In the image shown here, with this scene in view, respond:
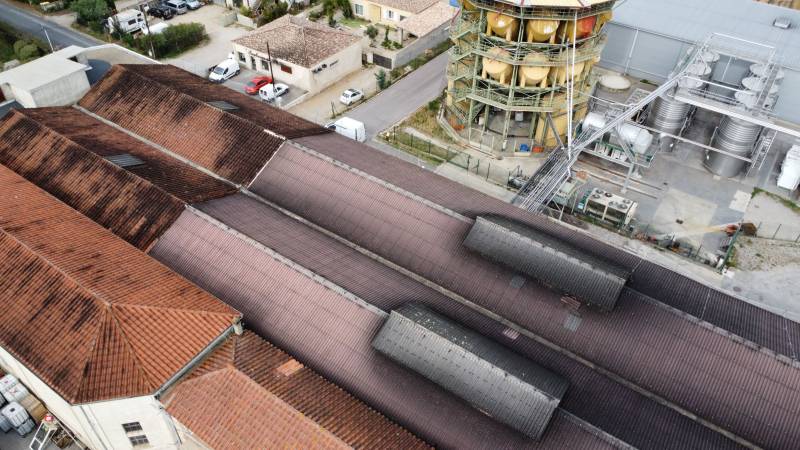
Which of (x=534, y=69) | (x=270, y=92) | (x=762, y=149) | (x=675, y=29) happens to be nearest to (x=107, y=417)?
(x=534, y=69)

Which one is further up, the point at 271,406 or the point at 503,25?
the point at 503,25

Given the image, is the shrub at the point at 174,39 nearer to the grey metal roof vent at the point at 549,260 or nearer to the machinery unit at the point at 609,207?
the machinery unit at the point at 609,207

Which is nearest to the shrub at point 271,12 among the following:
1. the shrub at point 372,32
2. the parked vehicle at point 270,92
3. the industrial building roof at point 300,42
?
the industrial building roof at point 300,42

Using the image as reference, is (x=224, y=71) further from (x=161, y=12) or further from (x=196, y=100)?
(x=161, y=12)

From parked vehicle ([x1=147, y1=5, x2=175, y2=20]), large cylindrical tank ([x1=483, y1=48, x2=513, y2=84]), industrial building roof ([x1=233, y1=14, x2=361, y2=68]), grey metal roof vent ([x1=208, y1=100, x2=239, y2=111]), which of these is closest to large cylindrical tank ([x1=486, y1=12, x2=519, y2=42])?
large cylindrical tank ([x1=483, y1=48, x2=513, y2=84])

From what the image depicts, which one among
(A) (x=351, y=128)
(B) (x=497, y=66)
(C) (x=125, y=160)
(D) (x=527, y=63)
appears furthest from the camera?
(A) (x=351, y=128)

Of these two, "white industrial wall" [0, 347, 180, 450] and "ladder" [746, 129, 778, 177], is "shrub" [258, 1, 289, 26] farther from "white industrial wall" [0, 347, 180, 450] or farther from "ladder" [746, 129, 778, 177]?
"ladder" [746, 129, 778, 177]

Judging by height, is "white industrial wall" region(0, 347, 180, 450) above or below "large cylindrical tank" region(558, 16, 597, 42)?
below
